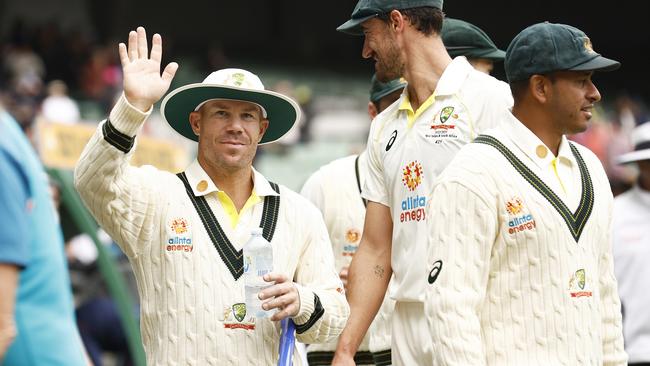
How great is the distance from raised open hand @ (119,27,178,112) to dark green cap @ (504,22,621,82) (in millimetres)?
1320

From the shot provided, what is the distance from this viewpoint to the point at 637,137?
31.1 feet

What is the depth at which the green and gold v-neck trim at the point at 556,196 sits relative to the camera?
5387 mm

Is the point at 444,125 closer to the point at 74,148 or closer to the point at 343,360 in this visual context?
the point at 343,360

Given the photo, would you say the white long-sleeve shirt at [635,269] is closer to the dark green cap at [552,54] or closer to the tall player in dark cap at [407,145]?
the tall player in dark cap at [407,145]

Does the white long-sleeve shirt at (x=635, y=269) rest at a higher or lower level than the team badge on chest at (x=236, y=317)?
higher

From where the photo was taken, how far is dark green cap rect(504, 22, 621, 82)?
5422mm

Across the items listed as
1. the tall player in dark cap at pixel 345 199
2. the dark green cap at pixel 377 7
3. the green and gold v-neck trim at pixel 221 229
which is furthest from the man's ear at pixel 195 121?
the tall player in dark cap at pixel 345 199

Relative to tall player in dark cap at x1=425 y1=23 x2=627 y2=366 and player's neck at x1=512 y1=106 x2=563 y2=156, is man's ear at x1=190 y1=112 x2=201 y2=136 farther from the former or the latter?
player's neck at x1=512 y1=106 x2=563 y2=156

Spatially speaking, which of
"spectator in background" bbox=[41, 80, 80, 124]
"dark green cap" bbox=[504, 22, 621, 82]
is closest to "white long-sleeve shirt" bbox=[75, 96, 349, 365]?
"dark green cap" bbox=[504, 22, 621, 82]

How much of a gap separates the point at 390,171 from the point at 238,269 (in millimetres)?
926

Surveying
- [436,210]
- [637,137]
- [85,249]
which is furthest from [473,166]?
[85,249]

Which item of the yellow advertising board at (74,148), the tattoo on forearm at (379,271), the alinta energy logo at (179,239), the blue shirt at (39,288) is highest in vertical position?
the yellow advertising board at (74,148)

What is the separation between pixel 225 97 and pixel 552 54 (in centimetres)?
146

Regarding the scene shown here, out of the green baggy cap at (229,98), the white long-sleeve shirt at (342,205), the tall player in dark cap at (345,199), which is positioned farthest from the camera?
the white long-sleeve shirt at (342,205)
